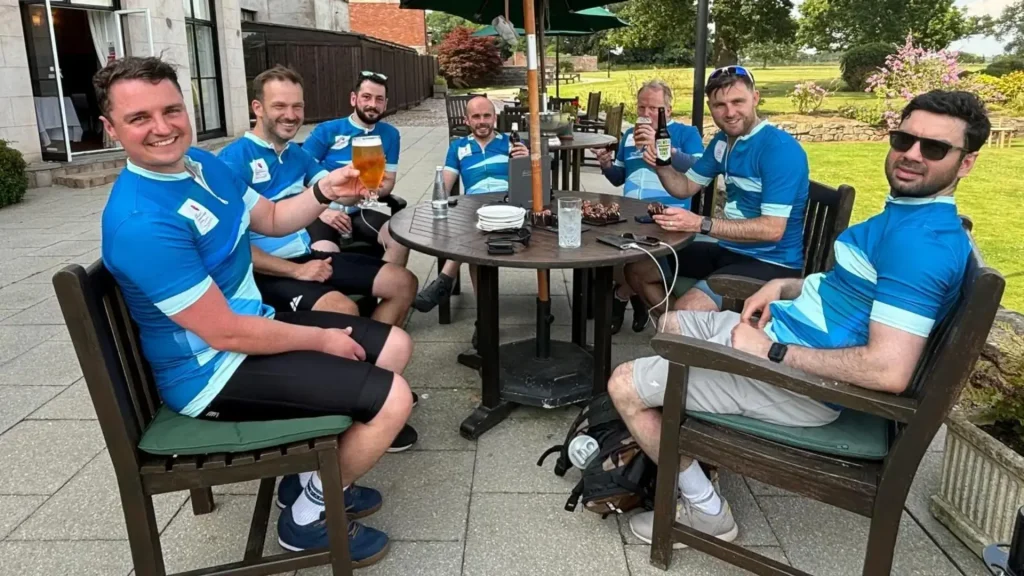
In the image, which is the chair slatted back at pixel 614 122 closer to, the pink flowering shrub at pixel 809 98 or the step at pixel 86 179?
the step at pixel 86 179

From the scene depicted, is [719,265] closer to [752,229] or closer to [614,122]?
[752,229]

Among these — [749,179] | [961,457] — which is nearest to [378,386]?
[961,457]

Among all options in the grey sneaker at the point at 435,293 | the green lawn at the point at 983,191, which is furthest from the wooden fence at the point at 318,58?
the grey sneaker at the point at 435,293

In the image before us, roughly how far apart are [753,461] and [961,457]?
0.77 meters

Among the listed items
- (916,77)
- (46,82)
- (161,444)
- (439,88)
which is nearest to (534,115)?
(161,444)

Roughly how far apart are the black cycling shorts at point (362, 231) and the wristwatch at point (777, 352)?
8.19 ft

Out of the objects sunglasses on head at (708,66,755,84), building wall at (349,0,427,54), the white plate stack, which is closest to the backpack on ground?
the white plate stack

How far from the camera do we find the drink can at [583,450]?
221 centimetres

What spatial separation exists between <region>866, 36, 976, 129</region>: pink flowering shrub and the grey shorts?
34.7 ft

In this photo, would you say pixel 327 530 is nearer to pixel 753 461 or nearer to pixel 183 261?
pixel 183 261

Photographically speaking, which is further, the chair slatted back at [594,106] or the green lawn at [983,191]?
the chair slatted back at [594,106]

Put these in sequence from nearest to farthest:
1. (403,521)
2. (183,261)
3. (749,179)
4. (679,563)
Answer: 1. (183,261)
2. (679,563)
3. (403,521)
4. (749,179)

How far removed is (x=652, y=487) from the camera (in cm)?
207

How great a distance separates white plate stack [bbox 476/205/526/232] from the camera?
2699mm
